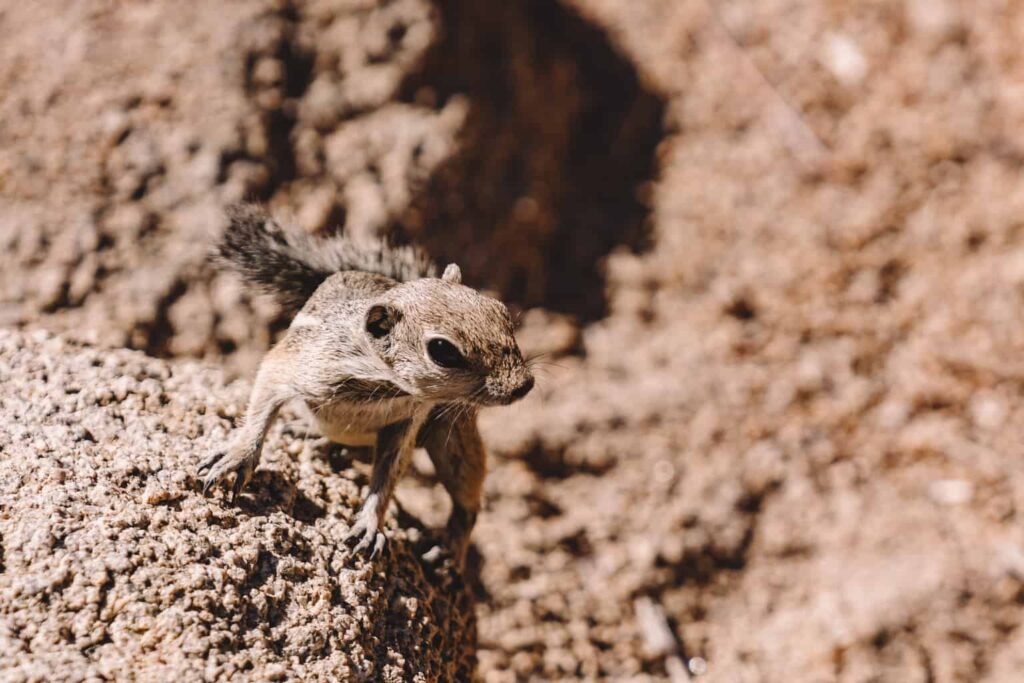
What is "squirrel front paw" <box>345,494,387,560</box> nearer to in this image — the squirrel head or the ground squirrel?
the ground squirrel

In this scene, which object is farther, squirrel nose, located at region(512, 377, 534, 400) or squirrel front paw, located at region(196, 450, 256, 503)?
squirrel nose, located at region(512, 377, 534, 400)

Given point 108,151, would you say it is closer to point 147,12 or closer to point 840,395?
point 147,12

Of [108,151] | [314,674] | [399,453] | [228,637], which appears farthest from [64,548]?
[108,151]

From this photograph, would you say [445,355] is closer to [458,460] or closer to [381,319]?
[381,319]

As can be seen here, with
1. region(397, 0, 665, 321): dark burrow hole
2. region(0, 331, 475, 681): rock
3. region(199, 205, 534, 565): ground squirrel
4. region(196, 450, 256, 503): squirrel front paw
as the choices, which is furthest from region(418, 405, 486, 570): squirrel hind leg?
region(397, 0, 665, 321): dark burrow hole

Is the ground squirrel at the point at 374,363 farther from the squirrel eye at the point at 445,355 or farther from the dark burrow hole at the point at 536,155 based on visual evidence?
the dark burrow hole at the point at 536,155
